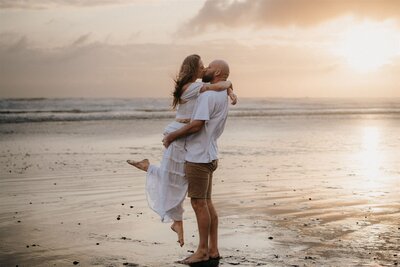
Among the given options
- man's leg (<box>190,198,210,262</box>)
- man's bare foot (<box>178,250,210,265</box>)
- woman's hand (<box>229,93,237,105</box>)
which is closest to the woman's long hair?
woman's hand (<box>229,93,237,105</box>)

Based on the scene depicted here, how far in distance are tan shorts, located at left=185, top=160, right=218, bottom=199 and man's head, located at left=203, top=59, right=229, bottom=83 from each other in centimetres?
89

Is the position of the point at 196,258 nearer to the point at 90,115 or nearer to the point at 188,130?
the point at 188,130

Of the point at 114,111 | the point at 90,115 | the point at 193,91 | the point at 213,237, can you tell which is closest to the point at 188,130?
the point at 193,91

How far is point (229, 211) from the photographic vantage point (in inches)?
356

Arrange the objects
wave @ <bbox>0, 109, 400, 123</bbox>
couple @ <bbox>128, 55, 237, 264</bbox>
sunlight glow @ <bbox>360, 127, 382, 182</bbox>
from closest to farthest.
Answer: couple @ <bbox>128, 55, 237, 264</bbox>, sunlight glow @ <bbox>360, 127, 382, 182</bbox>, wave @ <bbox>0, 109, 400, 123</bbox>

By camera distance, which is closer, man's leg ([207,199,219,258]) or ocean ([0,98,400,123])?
man's leg ([207,199,219,258])

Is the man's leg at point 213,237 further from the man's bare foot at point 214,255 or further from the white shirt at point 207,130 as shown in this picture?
the white shirt at point 207,130

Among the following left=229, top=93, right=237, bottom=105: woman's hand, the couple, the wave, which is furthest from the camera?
the wave

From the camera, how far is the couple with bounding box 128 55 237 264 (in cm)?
627

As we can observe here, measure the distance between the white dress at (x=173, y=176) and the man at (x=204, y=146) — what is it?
0.09m

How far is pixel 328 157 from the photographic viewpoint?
55.0 feet

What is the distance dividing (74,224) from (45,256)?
167 cm

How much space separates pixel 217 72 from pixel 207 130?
2.10ft

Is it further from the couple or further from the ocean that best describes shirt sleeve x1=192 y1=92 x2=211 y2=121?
the ocean
